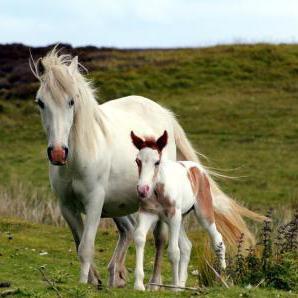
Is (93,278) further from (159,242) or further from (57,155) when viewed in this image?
(57,155)

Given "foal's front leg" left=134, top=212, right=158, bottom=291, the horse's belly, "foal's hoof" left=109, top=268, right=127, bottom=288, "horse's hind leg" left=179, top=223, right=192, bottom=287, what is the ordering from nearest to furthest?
"foal's front leg" left=134, top=212, right=158, bottom=291
"horse's hind leg" left=179, top=223, right=192, bottom=287
the horse's belly
"foal's hoof" left=109, top=268, right=127, bottom=288

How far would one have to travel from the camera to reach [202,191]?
10.4m

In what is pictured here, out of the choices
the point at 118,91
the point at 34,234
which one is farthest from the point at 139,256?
the point at 118,91

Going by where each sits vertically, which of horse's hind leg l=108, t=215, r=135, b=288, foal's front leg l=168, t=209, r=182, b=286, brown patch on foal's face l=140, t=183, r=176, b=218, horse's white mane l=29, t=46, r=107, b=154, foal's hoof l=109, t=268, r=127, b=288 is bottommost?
foal's hoof l=109, t=268, r=127, b=288

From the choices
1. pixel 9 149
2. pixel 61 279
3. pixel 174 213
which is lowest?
pixel 9 149

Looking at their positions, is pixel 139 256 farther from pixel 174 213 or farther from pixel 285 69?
pixel 285 69

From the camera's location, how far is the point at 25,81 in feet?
157

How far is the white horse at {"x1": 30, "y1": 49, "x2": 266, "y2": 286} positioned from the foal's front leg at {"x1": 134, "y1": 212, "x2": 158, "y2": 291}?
0.77 meters

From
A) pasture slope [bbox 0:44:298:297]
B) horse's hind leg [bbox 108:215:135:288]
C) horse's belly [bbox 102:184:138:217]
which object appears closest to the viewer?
horse's belly [bbox 102:184:138:217]

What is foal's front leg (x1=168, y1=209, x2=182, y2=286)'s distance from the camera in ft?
31.0

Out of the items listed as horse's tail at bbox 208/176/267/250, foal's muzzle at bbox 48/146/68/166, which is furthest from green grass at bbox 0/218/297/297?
foal's muzzle at bbox 48/146/68/166

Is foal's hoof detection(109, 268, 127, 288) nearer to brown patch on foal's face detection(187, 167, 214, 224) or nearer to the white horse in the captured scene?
the white horse

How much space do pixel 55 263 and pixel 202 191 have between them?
4.31m

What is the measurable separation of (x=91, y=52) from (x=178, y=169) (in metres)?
49.0
